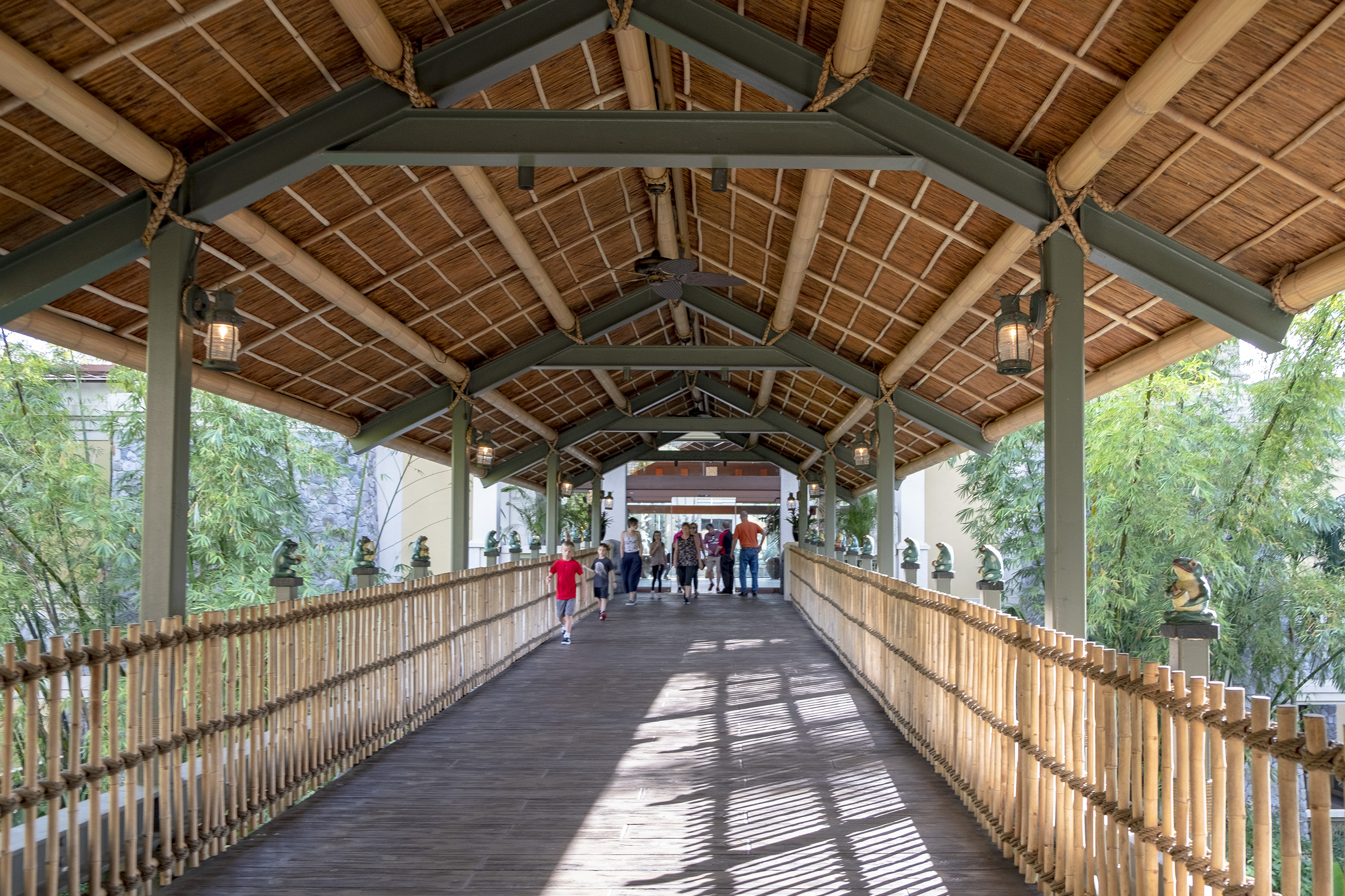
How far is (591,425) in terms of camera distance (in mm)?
17016

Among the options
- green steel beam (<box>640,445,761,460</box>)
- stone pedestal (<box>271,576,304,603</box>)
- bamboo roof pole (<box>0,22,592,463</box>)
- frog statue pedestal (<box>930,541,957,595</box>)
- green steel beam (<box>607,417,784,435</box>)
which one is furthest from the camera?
green steel beam (<box>640,445,761,460</box>)

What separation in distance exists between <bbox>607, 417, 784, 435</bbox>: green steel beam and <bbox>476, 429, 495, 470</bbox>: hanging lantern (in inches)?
193

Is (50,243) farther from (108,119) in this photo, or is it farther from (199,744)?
(199,744)

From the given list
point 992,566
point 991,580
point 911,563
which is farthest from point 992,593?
point 911,563

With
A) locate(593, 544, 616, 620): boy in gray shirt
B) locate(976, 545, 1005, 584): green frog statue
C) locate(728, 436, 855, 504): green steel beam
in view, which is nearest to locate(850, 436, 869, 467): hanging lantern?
locate(593, 544, 616, 620): boy in gray shirt

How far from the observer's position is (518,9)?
5.22 metres

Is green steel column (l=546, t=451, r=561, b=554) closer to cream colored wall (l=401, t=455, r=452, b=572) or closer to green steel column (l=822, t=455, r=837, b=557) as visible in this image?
green steel column (l=822, t=455, r=837, b=557)

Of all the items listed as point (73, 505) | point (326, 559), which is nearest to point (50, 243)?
point (73, 505)

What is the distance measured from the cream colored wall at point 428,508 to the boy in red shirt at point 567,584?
1247 centimetres

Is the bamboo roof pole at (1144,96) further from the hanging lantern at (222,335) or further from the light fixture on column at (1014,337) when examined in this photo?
the hanging lantern at (222,335)

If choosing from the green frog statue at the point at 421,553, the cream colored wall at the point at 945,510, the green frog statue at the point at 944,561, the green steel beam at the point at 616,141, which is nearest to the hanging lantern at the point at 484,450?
the green frog statue at the point at 421,553

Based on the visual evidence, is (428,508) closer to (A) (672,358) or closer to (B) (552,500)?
(B) (552,500)

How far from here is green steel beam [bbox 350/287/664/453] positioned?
1084 centimetres

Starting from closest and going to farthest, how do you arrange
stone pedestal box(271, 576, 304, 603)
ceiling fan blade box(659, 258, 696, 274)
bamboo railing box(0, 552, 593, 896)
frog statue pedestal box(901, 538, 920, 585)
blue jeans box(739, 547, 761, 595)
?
1. bamboo railing box(0, 552, 593, 896)
2. stone pedestal box(271, 576, 304, 603)
3. ceiling fan blade box(659, 258, 696, 274)
4. frog statue pedestal box(901, 538, 920, 585)
5. blue jeans box(739, 547, 761, 595)
